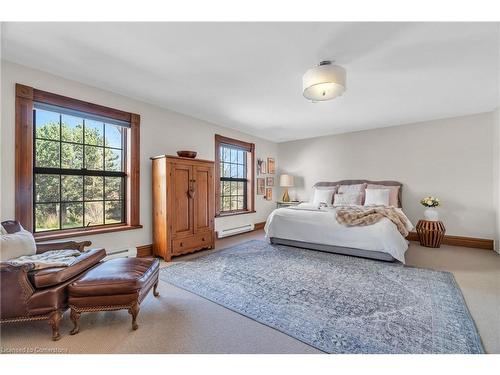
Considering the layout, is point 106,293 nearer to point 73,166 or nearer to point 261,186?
point 73,166

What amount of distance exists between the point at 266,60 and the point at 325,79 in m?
0.62

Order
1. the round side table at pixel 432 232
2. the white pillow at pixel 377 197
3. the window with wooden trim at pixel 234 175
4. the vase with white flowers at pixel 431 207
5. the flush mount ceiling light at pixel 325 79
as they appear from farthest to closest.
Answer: the window with wooden trim at pixel 234 175
the white pillow at pixel 377 197
the vase with white flowers at pixel 431 207
the round side table at pixel 432 232
the flush mount ceiling light at pixel 325 79

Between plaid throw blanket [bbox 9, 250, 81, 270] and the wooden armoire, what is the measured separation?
1.30 m

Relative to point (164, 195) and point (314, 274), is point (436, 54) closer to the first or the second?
point (314, 274)

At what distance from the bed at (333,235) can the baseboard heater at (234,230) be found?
1044 millimetres

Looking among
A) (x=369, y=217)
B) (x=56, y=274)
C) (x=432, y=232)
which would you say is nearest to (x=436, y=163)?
(x=432, y=232)

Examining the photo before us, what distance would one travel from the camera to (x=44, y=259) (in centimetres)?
185

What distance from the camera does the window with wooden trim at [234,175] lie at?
15.9ft

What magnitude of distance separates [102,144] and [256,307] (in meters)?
2.93

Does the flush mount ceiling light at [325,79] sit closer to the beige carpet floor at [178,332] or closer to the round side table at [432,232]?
the beige carpet floor at [178,332]

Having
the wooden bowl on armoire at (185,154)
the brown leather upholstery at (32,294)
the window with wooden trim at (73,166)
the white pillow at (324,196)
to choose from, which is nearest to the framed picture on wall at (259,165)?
the white pillow at (324,196)
